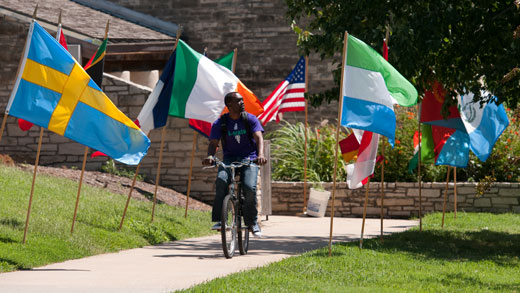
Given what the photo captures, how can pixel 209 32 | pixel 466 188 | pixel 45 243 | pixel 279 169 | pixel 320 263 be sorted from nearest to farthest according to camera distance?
pixel 320 263 < pixel 45 243 < pixel 466 188 < pixel 279 169 < pixel 209 32

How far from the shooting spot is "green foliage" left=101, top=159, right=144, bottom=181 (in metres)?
17.9

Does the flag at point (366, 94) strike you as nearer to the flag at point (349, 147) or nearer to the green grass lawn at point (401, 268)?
the green grass lawn at point (401, 268)

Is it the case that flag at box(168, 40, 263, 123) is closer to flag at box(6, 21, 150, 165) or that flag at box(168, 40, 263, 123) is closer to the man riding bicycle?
the man riding bicycle

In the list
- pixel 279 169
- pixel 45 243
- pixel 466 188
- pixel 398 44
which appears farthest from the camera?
pixel 279 169

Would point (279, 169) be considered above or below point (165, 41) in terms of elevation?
below

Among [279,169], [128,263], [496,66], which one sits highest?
[496,66]

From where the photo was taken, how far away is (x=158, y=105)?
1217cm

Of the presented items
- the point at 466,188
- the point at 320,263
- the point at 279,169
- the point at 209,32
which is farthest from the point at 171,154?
the point at 320,263

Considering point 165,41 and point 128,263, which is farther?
point 165,41

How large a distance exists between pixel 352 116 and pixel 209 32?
1672cm

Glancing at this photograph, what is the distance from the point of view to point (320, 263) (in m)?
8.71

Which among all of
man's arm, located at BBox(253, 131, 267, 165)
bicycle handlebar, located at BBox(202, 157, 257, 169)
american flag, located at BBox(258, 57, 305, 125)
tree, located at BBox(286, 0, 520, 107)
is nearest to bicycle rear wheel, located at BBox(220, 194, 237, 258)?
bicycle handlebar, located at BBox(202, 157, 257, 169)

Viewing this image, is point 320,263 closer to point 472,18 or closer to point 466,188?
point 472,18

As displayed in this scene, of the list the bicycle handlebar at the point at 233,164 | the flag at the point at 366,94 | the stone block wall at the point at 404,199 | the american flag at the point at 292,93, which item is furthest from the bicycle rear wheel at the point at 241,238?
the stone block wall at the point at 404,199
